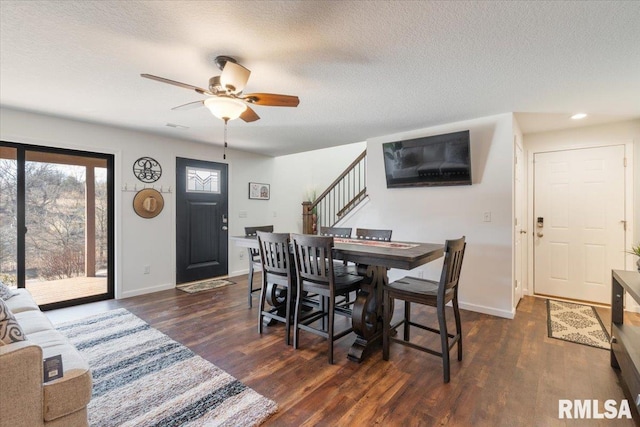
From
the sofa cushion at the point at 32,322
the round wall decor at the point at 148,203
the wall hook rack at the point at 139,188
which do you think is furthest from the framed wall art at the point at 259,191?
the sofa cushion at the point at 32,322

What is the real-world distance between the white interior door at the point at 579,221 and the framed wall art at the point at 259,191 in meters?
4.35

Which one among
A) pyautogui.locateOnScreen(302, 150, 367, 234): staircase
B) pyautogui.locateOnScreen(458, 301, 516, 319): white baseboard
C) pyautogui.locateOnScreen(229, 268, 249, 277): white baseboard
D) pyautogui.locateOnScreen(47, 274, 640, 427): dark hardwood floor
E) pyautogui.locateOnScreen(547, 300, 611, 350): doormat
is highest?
pyautogui.locateOnScreen(302, 150, 367, 234): staircase

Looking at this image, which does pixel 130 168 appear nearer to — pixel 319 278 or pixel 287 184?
pixel 287 184

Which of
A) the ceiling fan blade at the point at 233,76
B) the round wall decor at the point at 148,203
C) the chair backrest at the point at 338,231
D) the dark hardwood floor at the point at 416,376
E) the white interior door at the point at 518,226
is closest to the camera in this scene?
the dark hardwood floor at the point at 416,376

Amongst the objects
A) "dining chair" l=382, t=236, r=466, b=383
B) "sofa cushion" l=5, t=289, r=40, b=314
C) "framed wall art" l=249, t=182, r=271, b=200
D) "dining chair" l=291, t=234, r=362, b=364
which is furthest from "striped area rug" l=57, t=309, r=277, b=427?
"framed wall art" l=249, t=182, r=271, b=200

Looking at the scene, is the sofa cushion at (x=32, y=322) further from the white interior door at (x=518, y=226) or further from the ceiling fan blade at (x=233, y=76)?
the white interior door at (x=518, y=226)

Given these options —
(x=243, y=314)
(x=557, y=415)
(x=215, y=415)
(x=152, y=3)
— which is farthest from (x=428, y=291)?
(x=152, y=3)

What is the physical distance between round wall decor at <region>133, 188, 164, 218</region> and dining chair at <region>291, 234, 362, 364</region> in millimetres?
2762

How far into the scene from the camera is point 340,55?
2006 millimetres

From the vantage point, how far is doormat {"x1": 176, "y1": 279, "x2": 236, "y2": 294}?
4.24 meters

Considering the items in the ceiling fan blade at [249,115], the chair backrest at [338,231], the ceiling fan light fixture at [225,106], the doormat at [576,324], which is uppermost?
the ceiling fan blade at [249,115]

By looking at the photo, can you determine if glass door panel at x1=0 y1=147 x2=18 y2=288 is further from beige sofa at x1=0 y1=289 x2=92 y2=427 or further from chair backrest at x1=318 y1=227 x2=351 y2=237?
chair backrest at x1=318 y1=227 x2=351 y2=237

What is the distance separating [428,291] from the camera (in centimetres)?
213

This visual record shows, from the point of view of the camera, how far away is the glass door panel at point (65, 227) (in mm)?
3365
